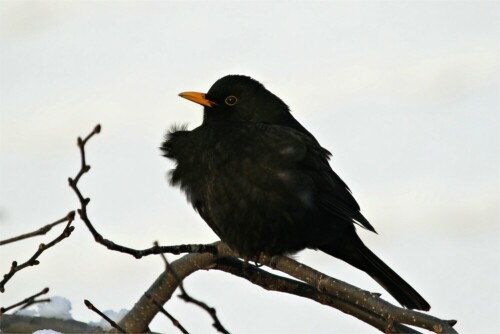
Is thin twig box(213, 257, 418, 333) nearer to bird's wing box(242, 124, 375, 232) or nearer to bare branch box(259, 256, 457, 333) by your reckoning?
A: bare branch box(259, 256, 457, 333)

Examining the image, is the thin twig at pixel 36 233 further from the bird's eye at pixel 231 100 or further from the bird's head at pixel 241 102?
the bird's eye at pixel 231 100

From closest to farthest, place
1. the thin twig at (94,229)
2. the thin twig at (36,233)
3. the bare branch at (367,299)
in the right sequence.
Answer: the thin twig at (36,233), the thin twig at (94,229), the bare branch at (367,299)

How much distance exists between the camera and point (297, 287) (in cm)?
592

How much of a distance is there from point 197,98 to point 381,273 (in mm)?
2315

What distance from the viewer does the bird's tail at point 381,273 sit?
286 inches

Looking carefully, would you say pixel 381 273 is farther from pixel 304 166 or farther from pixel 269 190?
pixel 269 190

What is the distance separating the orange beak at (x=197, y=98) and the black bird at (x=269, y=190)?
161 mm

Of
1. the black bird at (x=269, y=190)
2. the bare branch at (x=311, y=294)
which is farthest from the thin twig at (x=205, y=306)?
the black bird at (x=269, y=190)

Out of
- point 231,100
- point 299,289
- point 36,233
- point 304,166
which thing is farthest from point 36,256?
point 231,100

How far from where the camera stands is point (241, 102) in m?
7.90

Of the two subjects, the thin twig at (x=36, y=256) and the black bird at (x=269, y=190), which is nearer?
the thin twig at (x=36, y=256)

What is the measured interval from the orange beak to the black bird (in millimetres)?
161

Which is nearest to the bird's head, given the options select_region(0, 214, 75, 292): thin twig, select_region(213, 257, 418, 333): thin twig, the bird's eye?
the bird's eye

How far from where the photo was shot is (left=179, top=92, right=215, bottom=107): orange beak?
7.93 metres
